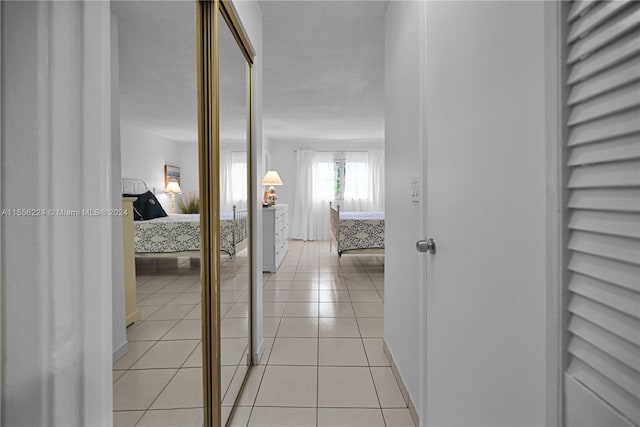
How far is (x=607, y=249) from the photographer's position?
1.79 ft

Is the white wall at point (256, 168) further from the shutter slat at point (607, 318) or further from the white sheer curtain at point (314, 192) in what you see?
the white sheer curtain at point (314, 192)

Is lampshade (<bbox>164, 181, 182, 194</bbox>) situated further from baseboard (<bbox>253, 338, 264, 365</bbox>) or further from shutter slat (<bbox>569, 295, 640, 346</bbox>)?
baseboard (<bbox>253, 338, 264, 365</bbox>)

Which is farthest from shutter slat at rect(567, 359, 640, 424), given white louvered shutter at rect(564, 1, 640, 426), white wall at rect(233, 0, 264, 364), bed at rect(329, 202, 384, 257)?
bed at rect(329, 202, 384, 257)

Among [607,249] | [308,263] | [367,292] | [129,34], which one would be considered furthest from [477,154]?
[308,263]

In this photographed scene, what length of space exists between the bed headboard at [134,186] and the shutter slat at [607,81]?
2.91 feet

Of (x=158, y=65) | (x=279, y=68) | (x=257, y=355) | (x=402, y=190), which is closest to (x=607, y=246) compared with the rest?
(x=158, y=65)

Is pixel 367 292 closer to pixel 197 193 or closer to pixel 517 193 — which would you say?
pixel 197 193

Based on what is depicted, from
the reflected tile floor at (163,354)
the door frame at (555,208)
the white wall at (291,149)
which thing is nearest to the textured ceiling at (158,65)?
the reflected tile floor at (163,354)

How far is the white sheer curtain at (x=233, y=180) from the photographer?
1.75 meters

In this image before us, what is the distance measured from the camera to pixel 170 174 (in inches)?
44.9

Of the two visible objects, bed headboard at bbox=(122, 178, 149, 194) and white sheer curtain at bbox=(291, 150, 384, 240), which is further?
white sheer curtain at bbox=(291, 150, 384, 240)

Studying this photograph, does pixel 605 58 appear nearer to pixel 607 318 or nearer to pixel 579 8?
pixel 579 8

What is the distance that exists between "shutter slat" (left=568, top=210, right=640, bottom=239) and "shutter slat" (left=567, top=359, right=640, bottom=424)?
0.73ft

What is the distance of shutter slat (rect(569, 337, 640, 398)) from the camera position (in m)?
0.51
